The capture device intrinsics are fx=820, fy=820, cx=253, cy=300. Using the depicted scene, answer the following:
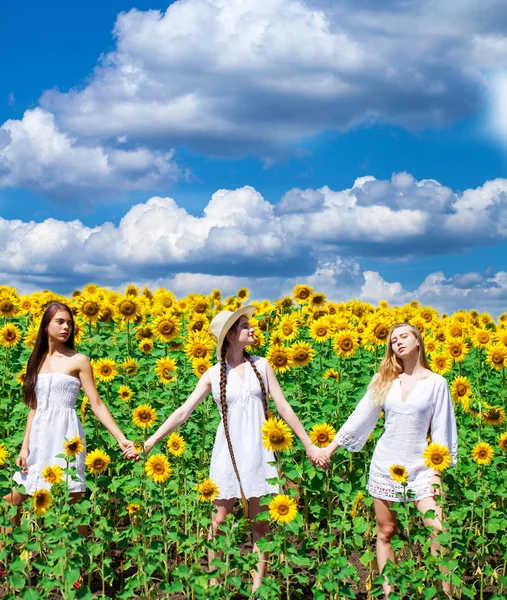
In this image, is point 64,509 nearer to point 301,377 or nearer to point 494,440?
point 301,377

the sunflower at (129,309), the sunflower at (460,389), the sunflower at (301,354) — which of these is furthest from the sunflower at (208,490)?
the sunflower at (129,309)

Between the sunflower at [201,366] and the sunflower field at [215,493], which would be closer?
the sunflower field at [215,493]

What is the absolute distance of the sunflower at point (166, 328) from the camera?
394 inches

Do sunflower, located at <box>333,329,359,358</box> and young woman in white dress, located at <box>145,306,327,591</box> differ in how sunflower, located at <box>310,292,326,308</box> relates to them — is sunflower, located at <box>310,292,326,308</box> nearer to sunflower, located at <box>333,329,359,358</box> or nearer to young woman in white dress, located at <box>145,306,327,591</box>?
sunflower, located at <box>333,329,359,358</box>

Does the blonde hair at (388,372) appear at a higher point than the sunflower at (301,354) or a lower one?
lower

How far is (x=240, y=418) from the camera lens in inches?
240

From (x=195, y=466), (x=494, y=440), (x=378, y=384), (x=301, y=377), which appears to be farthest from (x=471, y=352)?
(x=378, y=384)

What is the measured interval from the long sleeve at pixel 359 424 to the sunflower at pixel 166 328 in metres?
3.93

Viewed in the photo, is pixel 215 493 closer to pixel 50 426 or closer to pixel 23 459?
pixel 50 426

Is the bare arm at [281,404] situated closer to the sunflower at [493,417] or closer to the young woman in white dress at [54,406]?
the young woman in white dress at [54,406]

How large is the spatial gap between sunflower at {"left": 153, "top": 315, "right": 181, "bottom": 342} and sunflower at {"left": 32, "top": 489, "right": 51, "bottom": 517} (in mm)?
3977

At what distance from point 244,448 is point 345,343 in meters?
3.87

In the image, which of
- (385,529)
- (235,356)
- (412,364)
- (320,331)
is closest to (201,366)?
(320,331)

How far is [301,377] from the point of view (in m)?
9.64
